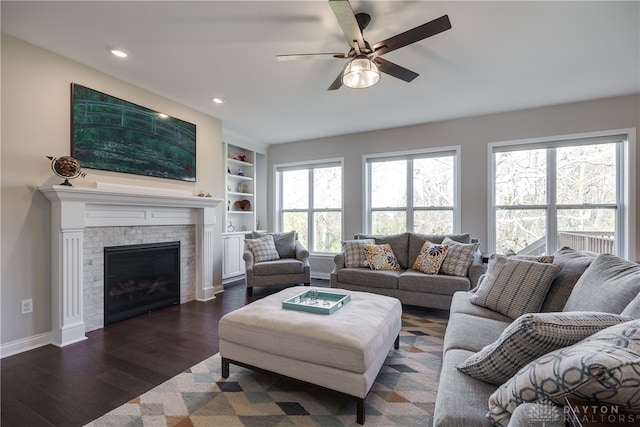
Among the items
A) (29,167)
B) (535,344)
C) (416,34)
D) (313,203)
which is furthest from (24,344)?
(313,203)

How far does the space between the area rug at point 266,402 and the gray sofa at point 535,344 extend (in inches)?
18.9

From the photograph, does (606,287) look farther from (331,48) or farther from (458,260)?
(331,48)

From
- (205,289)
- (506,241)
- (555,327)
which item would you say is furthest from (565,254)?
(205,289)

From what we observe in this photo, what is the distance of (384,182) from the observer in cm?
498

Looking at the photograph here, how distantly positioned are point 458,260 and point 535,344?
2584 millimetres

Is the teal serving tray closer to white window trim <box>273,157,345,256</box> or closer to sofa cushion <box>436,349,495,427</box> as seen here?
sofa cushion <box>436,349,495,427</box>

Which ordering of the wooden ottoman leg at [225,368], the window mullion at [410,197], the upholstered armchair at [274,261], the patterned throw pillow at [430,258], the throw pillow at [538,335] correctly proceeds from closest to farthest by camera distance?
the throw pillow at [538,335] < the wooden ottoman leg at [225,368] < the patterned throw pillow at [430,258] < the upholstered armchair at [274,261] < the window mullion at [410,197]

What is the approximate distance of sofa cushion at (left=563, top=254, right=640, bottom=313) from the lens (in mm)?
1336

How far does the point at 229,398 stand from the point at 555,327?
1.78m

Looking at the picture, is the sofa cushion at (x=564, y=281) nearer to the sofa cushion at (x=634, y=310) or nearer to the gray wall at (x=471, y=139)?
the sofa cushion at (x=634, y=310)

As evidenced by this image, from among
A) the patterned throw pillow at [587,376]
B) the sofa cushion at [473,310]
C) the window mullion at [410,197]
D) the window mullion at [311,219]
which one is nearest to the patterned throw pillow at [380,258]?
the window mullion at [410,197]

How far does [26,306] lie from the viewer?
97.2 inches

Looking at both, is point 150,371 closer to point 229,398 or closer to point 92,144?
point 229,398

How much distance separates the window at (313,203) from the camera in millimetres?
5391
